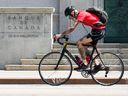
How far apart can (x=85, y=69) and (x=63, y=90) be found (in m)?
0.90

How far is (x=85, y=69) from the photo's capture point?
12578 mm

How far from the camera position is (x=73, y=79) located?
13.7 meters

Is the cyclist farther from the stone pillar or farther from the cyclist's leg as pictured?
the stone pillar

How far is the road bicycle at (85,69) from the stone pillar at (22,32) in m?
4.82

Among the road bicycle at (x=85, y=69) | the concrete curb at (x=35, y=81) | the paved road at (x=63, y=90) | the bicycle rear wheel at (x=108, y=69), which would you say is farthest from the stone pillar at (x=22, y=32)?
the bicycle rear wheel at (x=108, y=69)

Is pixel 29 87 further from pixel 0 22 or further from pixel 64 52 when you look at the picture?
pixel 0 22

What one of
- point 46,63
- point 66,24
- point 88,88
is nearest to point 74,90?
point 88,88

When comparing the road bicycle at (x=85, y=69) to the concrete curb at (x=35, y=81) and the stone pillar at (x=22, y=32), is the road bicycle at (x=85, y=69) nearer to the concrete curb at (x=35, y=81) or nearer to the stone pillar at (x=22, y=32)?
the concrete curb at (x=35, y=81)

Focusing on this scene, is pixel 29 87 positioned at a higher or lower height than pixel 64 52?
lower

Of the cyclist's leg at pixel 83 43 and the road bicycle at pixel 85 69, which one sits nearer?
the cyclist's leg at pixel 83 43

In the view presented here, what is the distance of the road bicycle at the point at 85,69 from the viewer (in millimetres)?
12609

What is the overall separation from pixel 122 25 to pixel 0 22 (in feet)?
17.3

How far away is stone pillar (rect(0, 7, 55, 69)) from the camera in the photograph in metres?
18.0

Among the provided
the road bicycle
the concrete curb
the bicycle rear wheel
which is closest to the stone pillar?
the concrete curb
